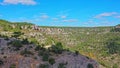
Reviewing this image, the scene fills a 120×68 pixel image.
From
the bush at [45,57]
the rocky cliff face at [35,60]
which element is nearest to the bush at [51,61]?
the rocky cliff face at [35,60]

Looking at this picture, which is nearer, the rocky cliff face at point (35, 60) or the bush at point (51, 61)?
the rocky cliff face at point (35, 60)

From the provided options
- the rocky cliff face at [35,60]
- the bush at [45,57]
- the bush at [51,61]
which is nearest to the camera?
the rocky cliff face at [35,60]

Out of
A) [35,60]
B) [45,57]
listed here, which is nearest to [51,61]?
[45,57]

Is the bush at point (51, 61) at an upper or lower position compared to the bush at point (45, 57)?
lower

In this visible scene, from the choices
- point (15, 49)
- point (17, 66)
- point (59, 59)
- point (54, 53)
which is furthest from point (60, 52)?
point (17, 66)

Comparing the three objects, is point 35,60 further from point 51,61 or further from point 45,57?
point 51,61

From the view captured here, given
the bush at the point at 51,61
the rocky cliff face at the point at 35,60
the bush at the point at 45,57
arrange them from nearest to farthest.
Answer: the rocky cliff face at the point at 35,60 → the bush at the point at 51,61 → the bush at the point at 45,57

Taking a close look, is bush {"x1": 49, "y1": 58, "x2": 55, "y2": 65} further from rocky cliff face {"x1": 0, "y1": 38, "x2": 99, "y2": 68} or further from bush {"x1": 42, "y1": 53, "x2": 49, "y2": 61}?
bush {"x1": 42, "y1": 53, "x2": 49, "y2": 61}

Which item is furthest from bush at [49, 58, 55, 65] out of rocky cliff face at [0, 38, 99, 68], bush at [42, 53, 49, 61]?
bush at [42, 53, 49, 61]

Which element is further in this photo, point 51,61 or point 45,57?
point 45,57

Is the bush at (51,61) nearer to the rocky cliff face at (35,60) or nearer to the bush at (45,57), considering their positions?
the rocky cliff face at (35,60)
